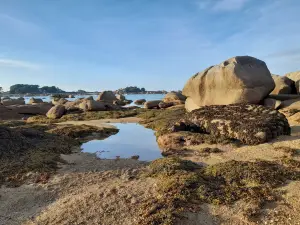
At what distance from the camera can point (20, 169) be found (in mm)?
8633

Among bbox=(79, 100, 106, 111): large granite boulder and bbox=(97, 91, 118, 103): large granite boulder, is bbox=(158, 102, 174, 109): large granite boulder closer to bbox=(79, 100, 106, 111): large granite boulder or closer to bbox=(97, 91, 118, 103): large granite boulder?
bbox=(79, 100, 106, 111): large granite boulder

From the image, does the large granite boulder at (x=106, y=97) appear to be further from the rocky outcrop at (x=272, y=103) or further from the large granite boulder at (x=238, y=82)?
the rocky outcrop at (x=272, y=103)

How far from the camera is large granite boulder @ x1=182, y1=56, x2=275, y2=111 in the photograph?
57.9 ft

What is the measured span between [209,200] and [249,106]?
8.76 m

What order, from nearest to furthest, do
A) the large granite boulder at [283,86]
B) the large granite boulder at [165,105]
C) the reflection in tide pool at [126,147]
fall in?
the reflection in tide pool at [126,147] → the large granite boulder at [283,86] → the large granite boulder at [165,105]

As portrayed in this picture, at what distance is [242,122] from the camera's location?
473 inches

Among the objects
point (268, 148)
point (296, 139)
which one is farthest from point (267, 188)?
point (296, 139)

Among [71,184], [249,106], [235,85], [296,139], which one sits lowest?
[71,184]

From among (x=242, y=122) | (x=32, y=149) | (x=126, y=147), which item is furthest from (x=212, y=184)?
(x=32, y=149)

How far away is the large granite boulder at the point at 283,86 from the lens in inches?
864

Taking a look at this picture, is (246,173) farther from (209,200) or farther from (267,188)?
(209,200)

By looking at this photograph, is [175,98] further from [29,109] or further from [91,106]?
[29,109]

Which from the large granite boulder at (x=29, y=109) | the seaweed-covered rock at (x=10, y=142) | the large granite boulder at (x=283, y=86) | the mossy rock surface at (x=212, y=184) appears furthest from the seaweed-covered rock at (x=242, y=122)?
the large granite boulder at (x=29, y=109)

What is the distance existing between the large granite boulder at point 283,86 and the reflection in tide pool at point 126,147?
12.4 metres
